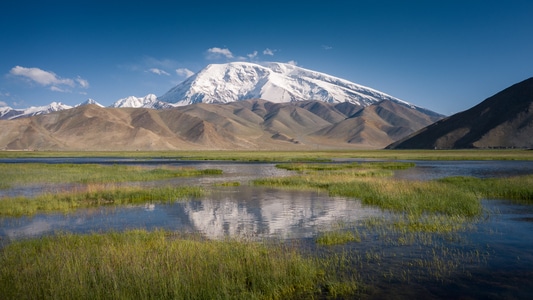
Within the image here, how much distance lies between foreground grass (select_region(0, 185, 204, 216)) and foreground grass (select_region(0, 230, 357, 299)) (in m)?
12.0

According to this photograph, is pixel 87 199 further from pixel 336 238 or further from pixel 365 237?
pixel 365 237

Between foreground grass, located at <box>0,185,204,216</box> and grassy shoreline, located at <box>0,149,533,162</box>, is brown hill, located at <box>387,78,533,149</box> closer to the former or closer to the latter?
grassy shoreline, located at <box>0,149,533,162</box>

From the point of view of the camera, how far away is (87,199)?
102 feet

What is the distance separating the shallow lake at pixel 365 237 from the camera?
41.3ft

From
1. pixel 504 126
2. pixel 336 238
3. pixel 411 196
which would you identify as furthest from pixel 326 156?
pixel 336 238

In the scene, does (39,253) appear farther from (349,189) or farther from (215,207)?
(349,189)

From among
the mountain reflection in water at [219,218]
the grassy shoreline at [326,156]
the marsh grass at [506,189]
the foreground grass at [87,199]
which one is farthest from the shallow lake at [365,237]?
the grassy shoreline at [326,156]

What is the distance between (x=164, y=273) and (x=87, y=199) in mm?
21907

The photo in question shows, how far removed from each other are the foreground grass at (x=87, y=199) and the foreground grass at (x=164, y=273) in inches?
473

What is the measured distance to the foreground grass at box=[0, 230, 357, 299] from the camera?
35.7ft

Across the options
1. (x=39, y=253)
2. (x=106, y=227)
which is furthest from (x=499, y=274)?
(x=106, y=227)

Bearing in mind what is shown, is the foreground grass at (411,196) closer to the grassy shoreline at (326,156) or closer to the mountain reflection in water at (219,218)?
the mountain reflection in water at (219,218)

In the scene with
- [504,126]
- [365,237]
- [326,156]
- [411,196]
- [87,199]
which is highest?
[504,126]

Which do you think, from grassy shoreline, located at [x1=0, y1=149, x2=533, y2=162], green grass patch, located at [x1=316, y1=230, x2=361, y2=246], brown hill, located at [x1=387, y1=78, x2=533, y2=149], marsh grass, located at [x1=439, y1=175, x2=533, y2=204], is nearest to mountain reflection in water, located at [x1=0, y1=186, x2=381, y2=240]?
green grass patch, located at [x1=316, y1=230, x2=361, y2=246]
